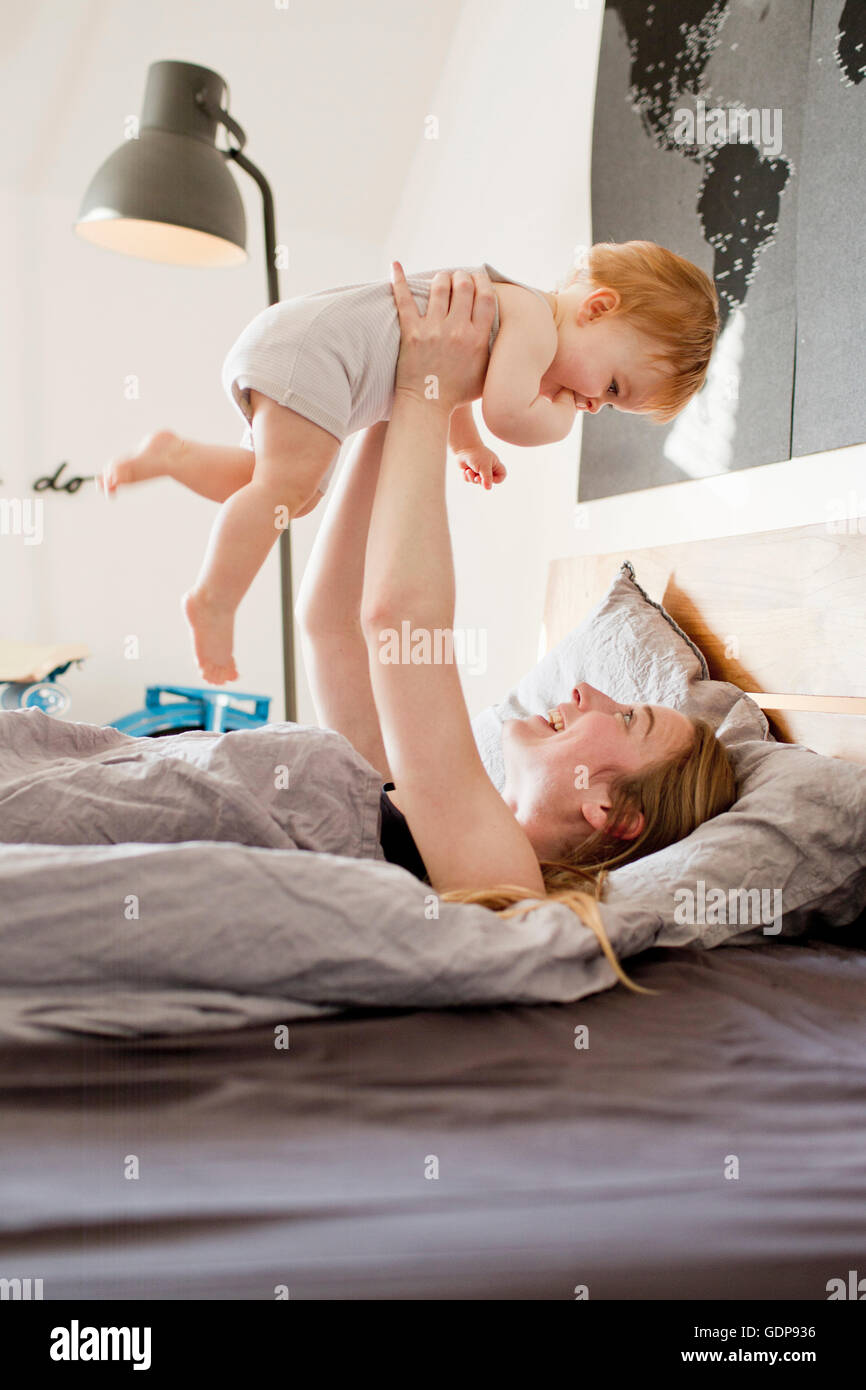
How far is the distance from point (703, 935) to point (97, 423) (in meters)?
2.97

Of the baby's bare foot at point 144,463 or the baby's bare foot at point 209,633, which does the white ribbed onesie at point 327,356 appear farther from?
the baby's bare foot at point 209,633

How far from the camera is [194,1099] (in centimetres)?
64

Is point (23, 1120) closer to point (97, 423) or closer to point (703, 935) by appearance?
point (703, 935)

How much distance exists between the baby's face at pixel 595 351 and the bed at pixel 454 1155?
2.67ft

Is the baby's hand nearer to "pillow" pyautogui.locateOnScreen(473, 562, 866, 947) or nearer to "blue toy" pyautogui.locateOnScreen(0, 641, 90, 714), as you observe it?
"pillow" pyautogui.locateOnScreen(473, 562, 866, 947)

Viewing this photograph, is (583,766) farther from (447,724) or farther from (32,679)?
(32,679)

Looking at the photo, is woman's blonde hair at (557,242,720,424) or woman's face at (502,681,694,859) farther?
woman's blonde hair at (557,242,720,424)

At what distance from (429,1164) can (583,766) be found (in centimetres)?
64

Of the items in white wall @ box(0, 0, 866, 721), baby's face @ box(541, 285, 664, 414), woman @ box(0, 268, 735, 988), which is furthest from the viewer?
white wall @ box(0, 0, 866, 721)

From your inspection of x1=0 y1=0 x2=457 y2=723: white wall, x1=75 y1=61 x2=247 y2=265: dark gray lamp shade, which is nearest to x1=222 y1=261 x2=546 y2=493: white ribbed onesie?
x1=75 y1=61 x2=247 y2=265: dark gray lamp shade

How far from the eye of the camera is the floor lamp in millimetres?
2154

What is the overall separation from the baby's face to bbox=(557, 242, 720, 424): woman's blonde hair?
0.04 ft

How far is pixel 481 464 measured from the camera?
1.45 metres

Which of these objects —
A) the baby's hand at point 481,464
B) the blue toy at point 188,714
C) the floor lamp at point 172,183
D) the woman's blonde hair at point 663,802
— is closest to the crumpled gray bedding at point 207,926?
the woman's blonde hair at point 663,802
